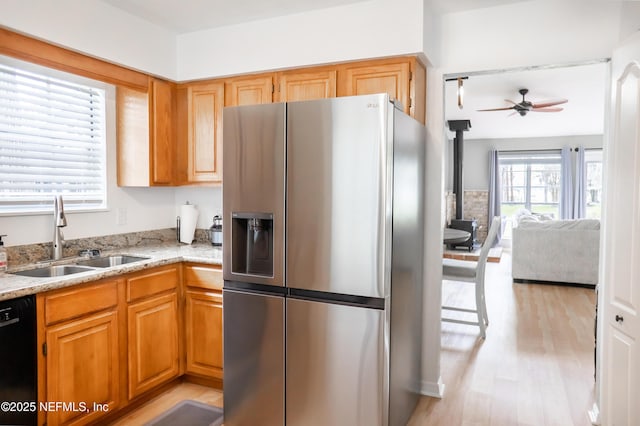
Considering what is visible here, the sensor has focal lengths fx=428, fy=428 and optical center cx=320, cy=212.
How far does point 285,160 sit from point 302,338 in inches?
36.4

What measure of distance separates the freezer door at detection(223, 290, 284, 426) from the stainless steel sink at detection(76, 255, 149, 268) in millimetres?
865

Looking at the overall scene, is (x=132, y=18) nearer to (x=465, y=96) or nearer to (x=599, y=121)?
(x=465, y=96)

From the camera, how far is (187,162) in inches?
132

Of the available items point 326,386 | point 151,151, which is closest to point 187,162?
point 151,151

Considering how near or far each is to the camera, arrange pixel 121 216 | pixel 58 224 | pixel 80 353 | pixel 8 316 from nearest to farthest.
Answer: pixel 8 316 < pixel 80 353 < pixel 58 224 < pixel 121 216

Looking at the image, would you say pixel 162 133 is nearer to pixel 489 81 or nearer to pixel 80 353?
pixel 80 353

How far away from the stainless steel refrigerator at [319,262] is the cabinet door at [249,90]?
694 mm

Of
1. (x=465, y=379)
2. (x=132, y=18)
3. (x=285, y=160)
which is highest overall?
(x=132, y=18)

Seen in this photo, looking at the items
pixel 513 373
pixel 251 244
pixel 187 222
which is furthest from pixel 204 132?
pixel 513 373

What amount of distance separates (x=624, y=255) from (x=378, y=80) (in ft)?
5.28

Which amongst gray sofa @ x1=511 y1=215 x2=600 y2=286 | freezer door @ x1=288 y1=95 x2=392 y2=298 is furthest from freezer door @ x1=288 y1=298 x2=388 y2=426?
gray sofa @ x1=511 y1=215 x2=600 y2=286

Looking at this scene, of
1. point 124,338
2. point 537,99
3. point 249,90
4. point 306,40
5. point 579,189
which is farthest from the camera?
point 579,189

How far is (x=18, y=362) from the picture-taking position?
1.93m

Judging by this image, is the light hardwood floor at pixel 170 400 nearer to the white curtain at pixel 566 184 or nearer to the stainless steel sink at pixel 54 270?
the stainless steel sink at pixel 54 270
